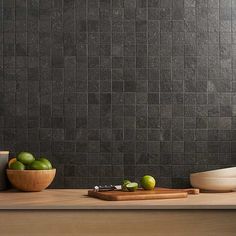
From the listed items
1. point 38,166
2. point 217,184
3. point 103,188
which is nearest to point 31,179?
point 38,166

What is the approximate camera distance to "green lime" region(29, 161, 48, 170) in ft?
9.51

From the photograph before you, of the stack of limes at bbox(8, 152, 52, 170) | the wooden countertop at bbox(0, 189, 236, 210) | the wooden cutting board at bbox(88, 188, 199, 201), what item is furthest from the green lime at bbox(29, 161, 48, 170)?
→ the wooden cutting board at bbox(88, 188, 199, 201)

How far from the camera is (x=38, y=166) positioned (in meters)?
2.90

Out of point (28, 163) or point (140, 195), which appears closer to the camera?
point (140, 195)

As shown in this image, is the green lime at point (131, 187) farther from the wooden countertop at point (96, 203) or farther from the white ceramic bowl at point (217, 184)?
the white ceramic bowl at point (217, 184)

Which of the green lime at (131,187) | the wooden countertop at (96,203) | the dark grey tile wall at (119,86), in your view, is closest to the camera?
the wooden countertop at (96,203)

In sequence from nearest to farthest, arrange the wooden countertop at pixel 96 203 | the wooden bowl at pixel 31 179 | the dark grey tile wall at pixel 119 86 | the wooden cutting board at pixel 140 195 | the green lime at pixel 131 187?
the wooden countertop at pixel 96 203
the wooden cutting board at pixel 140 195
the green lime at pixel 131 187
the wooden bowl at pixel 31 179
the dark grey tile wall at pixel 119 86

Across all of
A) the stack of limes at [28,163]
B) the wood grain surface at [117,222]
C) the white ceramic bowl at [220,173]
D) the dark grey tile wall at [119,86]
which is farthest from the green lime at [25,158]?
the white ceramic bowl at [220,173]

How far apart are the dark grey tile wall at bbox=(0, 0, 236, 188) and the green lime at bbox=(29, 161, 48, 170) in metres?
0.22

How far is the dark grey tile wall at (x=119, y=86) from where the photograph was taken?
10.2ft

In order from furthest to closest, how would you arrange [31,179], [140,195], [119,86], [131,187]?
[119,86] < [31,179] < [131,187] < [140,195]

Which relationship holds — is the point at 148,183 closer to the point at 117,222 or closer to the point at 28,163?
the point at 117,222

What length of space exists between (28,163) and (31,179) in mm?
90

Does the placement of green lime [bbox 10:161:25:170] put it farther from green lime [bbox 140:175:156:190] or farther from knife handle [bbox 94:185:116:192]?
green lime [bbox 140:175:156:190]
